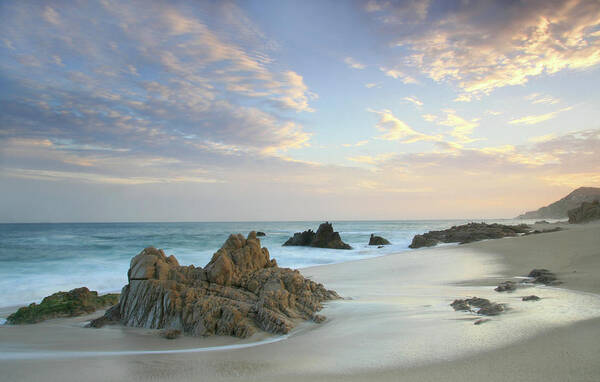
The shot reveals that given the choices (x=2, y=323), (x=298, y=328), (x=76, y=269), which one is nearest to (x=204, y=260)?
(x=76, y=269)

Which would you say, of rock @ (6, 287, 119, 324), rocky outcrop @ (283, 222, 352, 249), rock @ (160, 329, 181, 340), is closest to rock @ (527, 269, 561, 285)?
rock @ (160, 329, 181, 340)

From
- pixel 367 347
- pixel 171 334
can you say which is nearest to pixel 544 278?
pixel 367 347

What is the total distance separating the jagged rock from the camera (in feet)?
16.7

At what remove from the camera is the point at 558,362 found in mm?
2945

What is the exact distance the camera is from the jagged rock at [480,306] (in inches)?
200

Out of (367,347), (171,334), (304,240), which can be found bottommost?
(304,240)

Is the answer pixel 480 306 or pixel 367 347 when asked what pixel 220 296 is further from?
pixel 480 306

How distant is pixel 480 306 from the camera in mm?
5602

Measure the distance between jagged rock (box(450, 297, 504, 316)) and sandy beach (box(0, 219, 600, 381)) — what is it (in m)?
0.19

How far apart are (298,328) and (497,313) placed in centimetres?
276

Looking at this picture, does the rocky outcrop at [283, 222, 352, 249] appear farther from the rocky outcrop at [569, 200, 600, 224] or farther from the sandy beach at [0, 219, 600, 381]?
the rocky outcrop at [569, 200, 600, 224]

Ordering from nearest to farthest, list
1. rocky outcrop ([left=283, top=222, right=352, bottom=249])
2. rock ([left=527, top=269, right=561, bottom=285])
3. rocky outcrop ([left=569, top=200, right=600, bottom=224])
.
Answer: rock ([left=527, top=269, right=561, bottom=285]) < rocky outcrop ([left=283, top=222, right=352, bottom=249]) < rocky outcrop ([left=569, top=200, right=600, bottom=224])

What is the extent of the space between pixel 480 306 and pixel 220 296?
13.6 ft

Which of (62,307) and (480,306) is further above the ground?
Result: (480,306)
